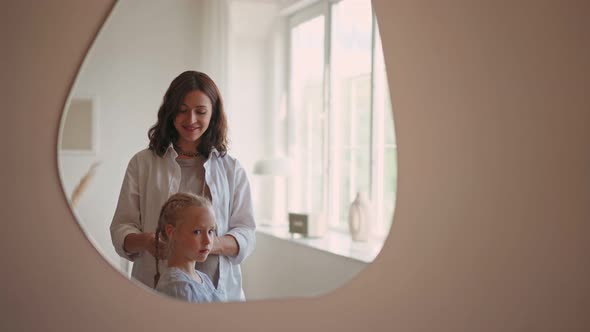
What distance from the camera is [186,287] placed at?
116 centimetres

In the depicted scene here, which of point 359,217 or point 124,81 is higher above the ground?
point 124,81

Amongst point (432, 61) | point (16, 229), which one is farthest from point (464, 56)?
point (16, 229)

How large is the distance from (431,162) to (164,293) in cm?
64

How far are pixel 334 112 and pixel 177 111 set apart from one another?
32cm

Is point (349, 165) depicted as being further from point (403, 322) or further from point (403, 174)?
point (403, 322)

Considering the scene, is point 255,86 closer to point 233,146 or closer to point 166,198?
point 233,146

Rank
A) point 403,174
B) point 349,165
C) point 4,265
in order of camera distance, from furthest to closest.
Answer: point 403,174, point 349,165, point 4,265

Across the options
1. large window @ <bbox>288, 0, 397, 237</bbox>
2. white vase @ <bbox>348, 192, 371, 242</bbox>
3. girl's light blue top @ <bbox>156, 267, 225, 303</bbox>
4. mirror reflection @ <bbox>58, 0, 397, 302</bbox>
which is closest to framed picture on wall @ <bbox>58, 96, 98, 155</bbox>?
mirror reflection @ <bbox>58, 0, 397, 302</bbox>

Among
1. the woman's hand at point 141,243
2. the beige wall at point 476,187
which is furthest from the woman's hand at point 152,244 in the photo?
the beige wall at point 476,187

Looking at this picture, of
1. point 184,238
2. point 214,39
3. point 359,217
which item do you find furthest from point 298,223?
point 214,39

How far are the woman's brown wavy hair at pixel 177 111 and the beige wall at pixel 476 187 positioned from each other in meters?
0.30

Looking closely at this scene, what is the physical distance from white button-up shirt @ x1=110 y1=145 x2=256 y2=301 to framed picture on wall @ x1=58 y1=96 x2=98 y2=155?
0.26 ft

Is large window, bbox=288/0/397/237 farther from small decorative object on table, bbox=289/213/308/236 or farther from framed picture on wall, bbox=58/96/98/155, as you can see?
framed picture on wall, bbox=58/96/98/155

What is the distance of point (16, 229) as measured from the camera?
43.0 inches
